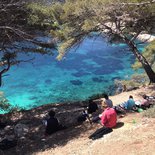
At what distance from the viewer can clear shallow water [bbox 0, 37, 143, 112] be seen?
39656mm

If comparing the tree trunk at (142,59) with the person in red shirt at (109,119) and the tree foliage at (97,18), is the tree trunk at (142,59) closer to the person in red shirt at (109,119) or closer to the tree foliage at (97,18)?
the tree foliage at (97,18)

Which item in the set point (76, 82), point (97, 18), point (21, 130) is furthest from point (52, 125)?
point (76, 82)

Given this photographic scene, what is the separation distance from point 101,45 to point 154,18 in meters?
42.9

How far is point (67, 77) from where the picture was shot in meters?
47.2

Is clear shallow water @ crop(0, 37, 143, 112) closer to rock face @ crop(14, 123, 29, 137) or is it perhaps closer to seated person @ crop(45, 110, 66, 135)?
Result: rock face @ crop(14, 123, 29, 137)

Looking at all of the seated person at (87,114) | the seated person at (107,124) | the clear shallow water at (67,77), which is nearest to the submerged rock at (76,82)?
the clear shallow water at (67,77)

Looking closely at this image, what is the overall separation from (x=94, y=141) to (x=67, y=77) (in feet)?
114

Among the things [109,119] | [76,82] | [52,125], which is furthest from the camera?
[76,82]

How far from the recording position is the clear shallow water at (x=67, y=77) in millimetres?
39656

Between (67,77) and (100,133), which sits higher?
(100,133)

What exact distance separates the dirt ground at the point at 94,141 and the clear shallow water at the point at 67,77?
67.1 feet

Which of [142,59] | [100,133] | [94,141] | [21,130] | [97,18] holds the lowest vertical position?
[21,130]

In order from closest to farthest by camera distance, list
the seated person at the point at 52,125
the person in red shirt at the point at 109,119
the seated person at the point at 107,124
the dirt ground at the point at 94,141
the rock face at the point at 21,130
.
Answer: the dirt ground at the point at 94,141
the seated person at the point at 107,124
the person in red shirt at the point at 109,119
the seated person at the point at 52,125
the rock face at the point at 21,130

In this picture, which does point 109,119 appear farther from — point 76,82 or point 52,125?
point 76,82
